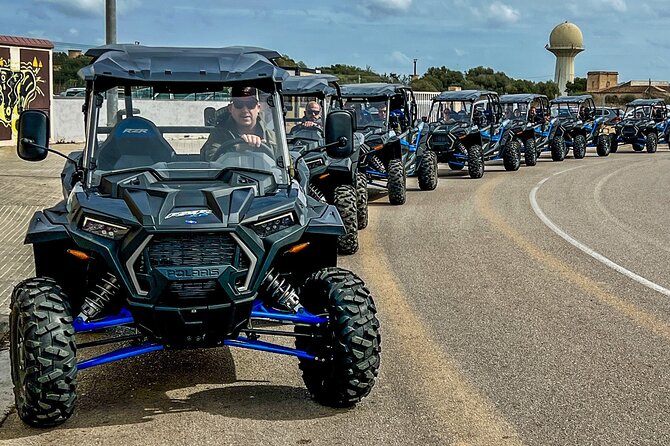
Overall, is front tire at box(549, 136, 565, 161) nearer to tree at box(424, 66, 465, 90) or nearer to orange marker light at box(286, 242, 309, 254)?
orange marker light at box(286, 242, 309, 254)

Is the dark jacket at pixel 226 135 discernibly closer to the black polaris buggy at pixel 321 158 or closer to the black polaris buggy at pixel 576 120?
the black polaris buggy at pixel 321 158

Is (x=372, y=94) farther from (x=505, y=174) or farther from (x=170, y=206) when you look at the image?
(x=170, y=206)

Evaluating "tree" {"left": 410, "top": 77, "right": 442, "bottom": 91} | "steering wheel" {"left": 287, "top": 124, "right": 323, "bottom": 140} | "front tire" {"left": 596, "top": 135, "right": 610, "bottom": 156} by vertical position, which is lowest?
"front tire" {"left": 596, "top": 135, "right": 610, "bottom": 156}

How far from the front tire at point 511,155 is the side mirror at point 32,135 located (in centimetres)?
1999

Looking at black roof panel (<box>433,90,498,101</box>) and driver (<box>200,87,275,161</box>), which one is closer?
driver (<box>200,87,275,161</box>)

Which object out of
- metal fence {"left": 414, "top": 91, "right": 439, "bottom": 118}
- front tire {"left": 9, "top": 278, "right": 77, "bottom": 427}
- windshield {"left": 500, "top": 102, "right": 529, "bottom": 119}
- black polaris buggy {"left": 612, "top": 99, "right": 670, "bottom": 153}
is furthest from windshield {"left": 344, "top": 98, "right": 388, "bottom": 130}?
metal fence {"left": 414, "top": 91, "right": 439, "bottom": 118}

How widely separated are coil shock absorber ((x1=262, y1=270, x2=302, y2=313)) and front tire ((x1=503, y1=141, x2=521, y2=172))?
20.0m

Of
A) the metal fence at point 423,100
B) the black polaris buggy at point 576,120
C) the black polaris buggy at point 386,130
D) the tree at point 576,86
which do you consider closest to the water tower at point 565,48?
the tree at point 576,86

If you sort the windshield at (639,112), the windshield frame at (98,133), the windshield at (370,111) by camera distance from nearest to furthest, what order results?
1. the windshield frame at (98,133)
2. the windshield at (370,111)
3. the windshield at (639,112)

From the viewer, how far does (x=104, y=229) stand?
539 cm

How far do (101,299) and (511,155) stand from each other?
20701 mm

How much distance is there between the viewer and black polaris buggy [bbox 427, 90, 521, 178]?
2231 centimetres

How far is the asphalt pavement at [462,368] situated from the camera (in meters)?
5.51

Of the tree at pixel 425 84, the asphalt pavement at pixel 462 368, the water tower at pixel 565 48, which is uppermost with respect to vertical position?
the water tower at pixel 565 48
